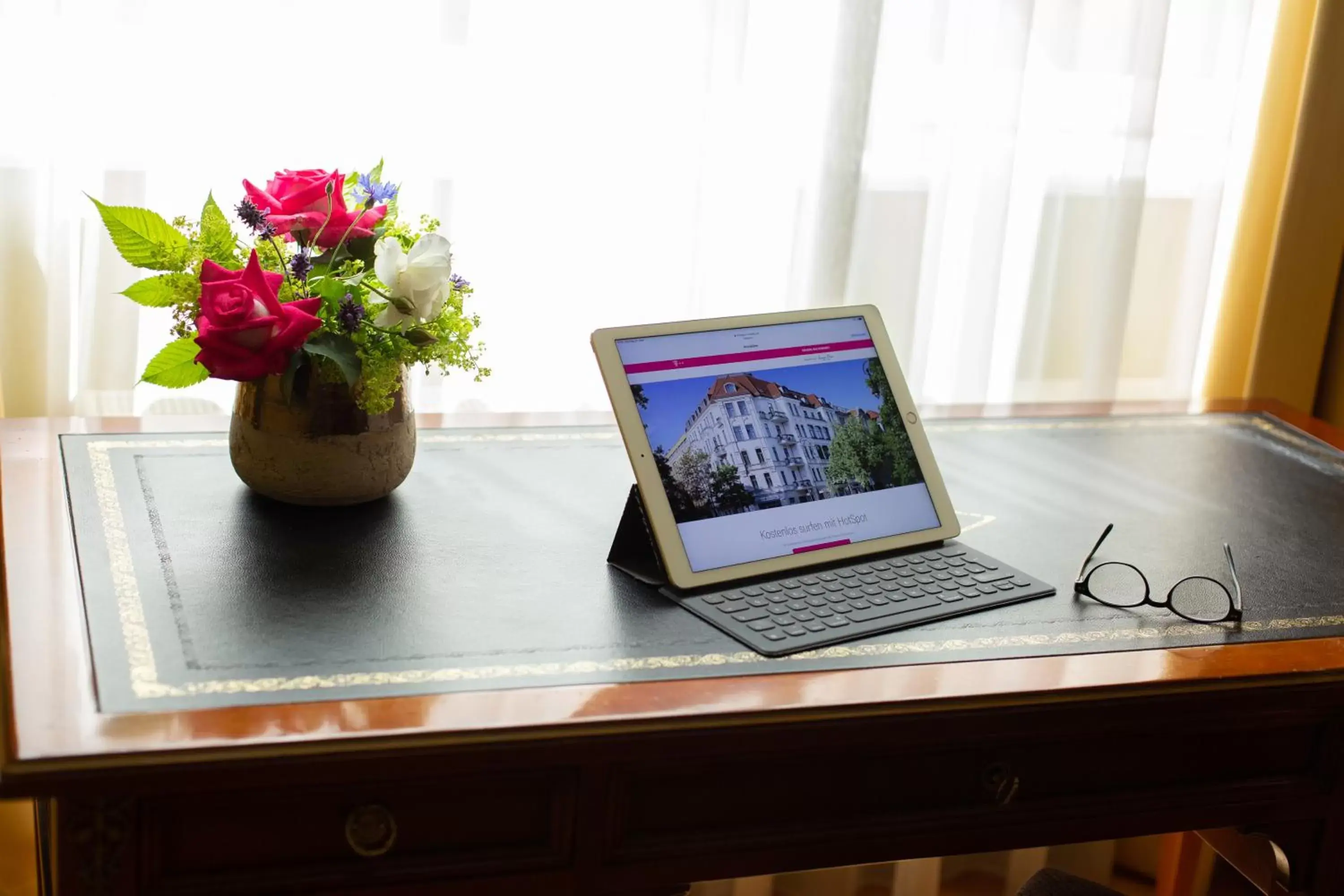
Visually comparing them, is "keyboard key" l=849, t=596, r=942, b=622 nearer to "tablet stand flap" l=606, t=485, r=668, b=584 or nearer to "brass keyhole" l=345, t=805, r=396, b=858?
"tablet stand flap" l=606, t=485, r=668, b=584

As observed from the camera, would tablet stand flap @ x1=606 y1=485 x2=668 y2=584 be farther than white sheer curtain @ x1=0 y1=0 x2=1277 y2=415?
No

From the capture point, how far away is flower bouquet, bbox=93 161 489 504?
4.00 ft

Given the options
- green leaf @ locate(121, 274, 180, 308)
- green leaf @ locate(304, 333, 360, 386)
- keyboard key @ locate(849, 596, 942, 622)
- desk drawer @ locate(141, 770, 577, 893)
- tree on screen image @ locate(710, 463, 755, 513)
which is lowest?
desk drawer @ locate(141, 770, 577, 893)

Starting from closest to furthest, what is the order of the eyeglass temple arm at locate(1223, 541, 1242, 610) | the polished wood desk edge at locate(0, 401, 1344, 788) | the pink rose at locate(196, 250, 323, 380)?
the polished wood desk edge at locate(0, 401, 1344, 788) → the pink rose at locate(196, 250, 323, 380) → the eyeglass temple arm at locate(1223, 541, 1242, 610)

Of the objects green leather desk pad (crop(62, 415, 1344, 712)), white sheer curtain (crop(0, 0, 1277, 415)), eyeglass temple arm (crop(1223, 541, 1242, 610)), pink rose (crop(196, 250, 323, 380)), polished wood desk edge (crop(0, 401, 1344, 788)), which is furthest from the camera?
white sheer curtain (crop(0, 0, 1277, 415))

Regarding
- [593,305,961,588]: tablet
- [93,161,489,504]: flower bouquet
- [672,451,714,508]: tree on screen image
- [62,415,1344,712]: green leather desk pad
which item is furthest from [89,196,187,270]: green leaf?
[672,451,714,508]: tree on screen image

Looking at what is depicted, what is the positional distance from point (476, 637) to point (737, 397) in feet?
1.21

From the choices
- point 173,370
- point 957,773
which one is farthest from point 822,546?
point 173,370

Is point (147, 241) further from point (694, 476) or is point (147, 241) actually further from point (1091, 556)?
point (1091, 556)

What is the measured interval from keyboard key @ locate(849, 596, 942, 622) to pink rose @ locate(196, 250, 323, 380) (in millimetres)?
545

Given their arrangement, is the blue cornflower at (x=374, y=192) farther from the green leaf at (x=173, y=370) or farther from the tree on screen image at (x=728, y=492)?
the tree on screen image at (x=728, y=492)

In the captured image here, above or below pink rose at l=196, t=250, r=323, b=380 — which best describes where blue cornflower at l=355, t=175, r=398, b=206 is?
above

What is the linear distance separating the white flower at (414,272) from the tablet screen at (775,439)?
183mm

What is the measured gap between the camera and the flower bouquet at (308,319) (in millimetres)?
1220
